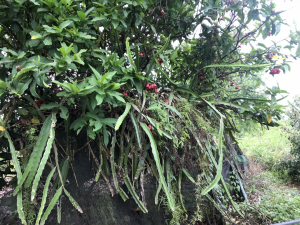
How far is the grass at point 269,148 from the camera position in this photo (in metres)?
3.64

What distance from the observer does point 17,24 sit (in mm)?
862

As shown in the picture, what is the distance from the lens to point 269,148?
4.10 m

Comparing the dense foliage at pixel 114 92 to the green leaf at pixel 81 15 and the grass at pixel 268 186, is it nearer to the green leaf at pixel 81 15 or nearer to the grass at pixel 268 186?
the green leaf at pixel 81 15

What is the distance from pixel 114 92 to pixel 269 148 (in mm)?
4550

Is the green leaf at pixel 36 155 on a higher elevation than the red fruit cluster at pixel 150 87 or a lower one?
lower

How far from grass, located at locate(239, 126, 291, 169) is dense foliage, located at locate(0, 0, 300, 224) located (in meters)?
2.45

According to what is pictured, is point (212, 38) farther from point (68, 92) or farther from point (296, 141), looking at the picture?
point (296, 141)

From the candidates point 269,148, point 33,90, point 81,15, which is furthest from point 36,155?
point 269,148

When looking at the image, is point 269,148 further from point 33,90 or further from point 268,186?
point 33,90

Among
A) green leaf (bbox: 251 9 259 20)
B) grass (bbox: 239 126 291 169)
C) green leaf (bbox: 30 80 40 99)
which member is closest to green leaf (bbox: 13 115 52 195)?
green leaf (bbox: 30 80 40 99)

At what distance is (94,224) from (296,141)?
3631mm

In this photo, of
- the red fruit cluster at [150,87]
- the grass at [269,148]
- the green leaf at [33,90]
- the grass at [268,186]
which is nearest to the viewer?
the green leaf at [33,90]

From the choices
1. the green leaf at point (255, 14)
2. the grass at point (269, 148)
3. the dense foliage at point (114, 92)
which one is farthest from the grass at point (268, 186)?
the green leaf at point (255, 14)

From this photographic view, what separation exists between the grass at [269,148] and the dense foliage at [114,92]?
8.03ft
